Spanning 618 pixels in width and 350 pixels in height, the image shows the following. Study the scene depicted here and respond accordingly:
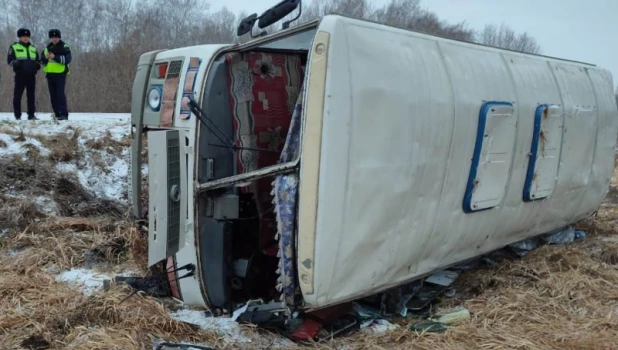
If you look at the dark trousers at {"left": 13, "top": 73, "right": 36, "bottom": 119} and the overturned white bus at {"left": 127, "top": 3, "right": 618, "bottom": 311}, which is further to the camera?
the dark trousers at {"left": 13, "top": 73, "right": 36, "bottom": 119}

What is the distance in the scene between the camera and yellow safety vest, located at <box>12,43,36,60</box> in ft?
30.4

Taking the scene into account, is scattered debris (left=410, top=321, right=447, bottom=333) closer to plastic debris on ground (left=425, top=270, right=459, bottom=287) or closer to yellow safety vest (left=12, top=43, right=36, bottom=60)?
plastic debris on ground (left=425, top=270, right=459, bottom=287)

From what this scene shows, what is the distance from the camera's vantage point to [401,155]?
3.27m

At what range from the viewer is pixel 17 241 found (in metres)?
4.96

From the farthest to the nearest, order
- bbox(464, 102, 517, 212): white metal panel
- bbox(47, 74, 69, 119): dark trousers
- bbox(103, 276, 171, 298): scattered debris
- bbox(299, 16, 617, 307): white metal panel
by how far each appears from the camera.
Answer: bbox(47, 74, 69, 119): dark trousers < bbox(103, 276, 171, 298): scattered debris < bbox(464, 102, 517, 212): white metal panel < bbox(299, 16, 617, 307): white metal panel

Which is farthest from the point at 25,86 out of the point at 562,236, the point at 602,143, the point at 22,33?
the point at 602,143

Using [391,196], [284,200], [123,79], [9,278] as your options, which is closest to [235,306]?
[284,200]

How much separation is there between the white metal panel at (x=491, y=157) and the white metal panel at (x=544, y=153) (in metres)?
0.41

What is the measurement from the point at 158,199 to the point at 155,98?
843 mm

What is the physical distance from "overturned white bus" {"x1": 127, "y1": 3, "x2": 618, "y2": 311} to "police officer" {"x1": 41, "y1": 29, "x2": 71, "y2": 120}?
6.04 metres

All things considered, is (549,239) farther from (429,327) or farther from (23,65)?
(23,65)

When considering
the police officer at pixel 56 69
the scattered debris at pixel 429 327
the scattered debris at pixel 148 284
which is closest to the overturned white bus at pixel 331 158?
the scattered debris at pixel 148 284

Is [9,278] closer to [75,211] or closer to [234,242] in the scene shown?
[234,242]

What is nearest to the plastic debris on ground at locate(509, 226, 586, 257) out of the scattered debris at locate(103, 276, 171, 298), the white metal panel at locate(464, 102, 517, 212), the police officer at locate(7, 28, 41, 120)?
the white metal panel at locate(464, 102, 517, 212)
